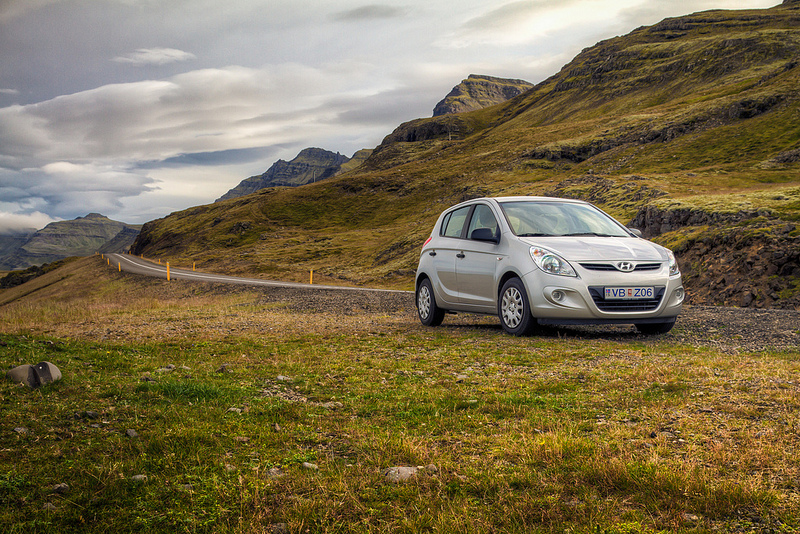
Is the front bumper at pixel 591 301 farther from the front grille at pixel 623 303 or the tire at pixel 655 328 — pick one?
the tire at pixel 655 328

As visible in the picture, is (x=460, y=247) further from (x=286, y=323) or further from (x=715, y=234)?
(x=715, y=234)

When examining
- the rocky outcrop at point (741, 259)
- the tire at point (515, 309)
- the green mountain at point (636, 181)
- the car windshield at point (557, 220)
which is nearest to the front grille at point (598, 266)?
the tire at point (515, 309)

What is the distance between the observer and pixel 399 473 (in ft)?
10.6

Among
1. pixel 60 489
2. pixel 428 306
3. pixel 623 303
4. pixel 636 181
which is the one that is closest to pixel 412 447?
pixel 60 489

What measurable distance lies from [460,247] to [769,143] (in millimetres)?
56765

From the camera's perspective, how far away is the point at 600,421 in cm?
422

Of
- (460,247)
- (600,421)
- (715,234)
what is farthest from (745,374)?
(715,234)

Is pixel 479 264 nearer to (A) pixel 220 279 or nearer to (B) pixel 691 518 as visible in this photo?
(B) pixel 691 518

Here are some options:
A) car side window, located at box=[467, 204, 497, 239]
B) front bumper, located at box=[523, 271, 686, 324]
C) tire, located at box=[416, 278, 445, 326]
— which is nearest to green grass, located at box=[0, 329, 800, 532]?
front bumper, located at box=[523, 271, 686, 324]

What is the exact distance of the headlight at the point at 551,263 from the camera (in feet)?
28.2

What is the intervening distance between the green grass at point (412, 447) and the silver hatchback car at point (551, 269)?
193 centimetres

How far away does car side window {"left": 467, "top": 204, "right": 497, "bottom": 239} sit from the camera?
10484mm

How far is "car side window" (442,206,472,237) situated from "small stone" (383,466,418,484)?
27.1 ft

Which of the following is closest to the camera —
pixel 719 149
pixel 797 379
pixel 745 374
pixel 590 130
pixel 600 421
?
pixel 600 421
